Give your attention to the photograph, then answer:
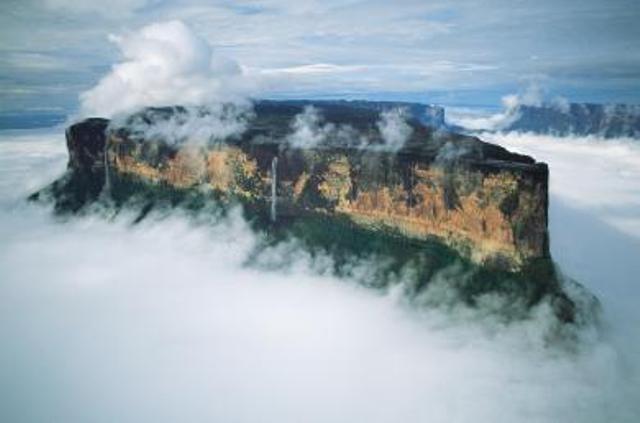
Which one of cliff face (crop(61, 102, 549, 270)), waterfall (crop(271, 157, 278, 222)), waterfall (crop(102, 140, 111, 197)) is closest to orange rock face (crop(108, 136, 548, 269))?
cliff face (crop(61, 102, 549, 270))

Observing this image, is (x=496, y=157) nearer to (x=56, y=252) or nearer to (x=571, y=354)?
(x=571, y=354)

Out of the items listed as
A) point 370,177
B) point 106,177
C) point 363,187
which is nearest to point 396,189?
point 370,177

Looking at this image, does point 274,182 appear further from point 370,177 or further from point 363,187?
point 370,177

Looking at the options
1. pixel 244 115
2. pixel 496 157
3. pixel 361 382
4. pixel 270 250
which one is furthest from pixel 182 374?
pixel 244 115

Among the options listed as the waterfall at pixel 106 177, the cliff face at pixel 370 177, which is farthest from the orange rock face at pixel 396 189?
the waterfall at pixel 106 177

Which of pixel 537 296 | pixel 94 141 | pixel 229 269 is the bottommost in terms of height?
pixel 229 269
